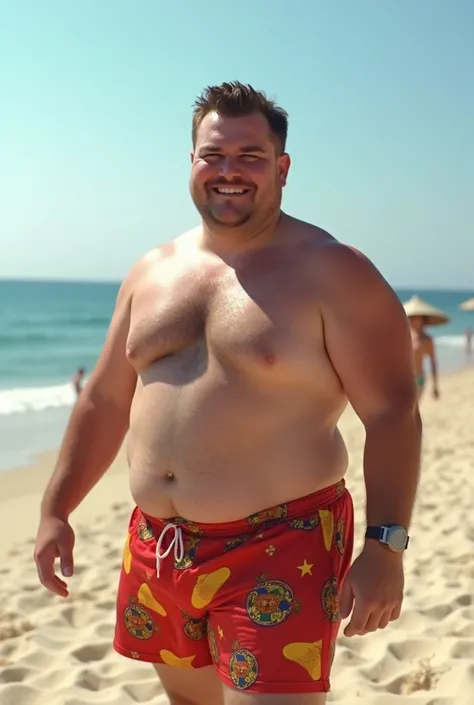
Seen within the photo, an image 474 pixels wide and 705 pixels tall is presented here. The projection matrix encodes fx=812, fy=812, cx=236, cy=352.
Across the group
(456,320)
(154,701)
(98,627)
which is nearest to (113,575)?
(98,627)

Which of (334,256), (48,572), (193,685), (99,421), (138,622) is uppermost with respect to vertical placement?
(334,256)

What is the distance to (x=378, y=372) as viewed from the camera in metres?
1.94

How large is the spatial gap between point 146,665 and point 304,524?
71.5 inches

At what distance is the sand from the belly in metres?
1.40

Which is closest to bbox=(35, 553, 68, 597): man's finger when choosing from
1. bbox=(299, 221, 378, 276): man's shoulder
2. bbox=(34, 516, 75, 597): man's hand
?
bbox=(34, 516, 75, 597): man's hand

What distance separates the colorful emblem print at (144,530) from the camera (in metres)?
2.21

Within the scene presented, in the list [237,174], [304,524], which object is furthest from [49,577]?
[237,174]

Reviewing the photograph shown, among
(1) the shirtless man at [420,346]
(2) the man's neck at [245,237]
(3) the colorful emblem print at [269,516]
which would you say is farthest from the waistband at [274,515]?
(1) the shirtless man at [420,346]

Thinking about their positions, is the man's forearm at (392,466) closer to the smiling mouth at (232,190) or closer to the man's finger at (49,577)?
the smiling mouth at (232,190)

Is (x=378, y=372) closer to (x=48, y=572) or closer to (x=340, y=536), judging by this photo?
(x=340, y=536)

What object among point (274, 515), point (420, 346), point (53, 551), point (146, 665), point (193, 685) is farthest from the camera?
point (420, 346)

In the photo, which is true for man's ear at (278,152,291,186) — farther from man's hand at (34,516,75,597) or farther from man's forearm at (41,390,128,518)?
man's hand at (34,516,75,597)

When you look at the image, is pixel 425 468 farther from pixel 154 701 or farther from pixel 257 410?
pixel 257 410

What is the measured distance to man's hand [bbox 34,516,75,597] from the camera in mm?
2273
